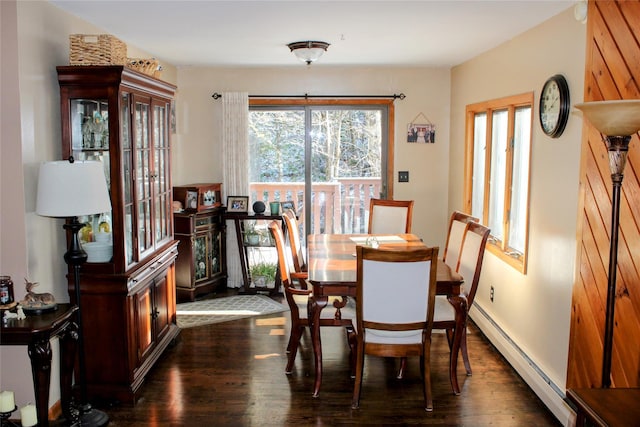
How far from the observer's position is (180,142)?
20.6ft

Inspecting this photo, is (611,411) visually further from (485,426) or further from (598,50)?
(598,50)

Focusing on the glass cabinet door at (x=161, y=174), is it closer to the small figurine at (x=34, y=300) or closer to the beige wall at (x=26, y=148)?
the beige wall at (x=26, y=148)

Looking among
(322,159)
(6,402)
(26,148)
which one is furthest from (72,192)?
(322,159)

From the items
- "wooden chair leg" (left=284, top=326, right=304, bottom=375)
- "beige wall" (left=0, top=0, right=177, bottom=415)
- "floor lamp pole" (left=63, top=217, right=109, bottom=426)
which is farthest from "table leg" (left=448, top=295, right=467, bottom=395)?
"beige wall" (left=0, top=0, right=177, bottom=415)

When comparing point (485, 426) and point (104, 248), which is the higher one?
point (104, 248)

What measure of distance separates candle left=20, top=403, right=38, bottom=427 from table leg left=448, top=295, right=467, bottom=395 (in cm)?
242

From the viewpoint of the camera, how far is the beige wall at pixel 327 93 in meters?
6.20

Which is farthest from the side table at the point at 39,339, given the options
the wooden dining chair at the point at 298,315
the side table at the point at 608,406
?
the side table at the point at 608,406

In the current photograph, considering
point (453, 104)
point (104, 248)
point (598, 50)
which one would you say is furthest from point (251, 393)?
point (453, 104)

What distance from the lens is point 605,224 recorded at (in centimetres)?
295

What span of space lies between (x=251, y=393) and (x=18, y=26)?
8.23ft

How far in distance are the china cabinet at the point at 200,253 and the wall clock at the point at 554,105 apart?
3.36 metres

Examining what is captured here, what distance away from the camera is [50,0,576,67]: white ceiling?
3410mm

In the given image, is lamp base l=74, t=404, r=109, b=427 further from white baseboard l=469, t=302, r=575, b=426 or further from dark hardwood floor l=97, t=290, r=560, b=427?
white baseboard l=469, t=302, r=575, b=426
